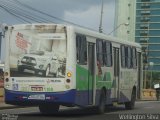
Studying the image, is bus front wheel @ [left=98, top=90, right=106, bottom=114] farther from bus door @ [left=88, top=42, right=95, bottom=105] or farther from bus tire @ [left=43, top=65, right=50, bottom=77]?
bus tire @ [left=43, top=65, right=50, bottom=77]

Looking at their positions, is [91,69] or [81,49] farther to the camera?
[91,69]

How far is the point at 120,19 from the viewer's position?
7075 cm

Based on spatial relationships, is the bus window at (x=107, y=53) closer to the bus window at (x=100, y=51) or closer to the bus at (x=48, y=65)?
the bus window at (x=100, y=51)

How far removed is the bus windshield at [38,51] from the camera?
21.3m

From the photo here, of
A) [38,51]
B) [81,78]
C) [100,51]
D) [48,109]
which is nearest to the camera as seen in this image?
[38,51]

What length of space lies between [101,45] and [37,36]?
371 cm

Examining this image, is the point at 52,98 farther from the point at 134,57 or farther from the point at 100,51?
the point at 134,57

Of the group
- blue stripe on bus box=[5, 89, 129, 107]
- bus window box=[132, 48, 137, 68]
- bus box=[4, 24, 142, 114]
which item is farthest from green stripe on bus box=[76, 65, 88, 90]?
bus window box=[132, 48, 137, 68]

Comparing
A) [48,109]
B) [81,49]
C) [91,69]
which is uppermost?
[81,49]

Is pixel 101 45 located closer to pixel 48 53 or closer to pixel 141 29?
pixel 48 53

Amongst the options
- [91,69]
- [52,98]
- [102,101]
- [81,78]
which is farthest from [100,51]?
[52,98]

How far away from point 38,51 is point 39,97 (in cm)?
161

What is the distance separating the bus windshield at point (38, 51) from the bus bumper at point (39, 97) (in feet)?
2.10

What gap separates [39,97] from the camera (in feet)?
69.7
